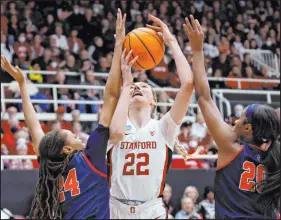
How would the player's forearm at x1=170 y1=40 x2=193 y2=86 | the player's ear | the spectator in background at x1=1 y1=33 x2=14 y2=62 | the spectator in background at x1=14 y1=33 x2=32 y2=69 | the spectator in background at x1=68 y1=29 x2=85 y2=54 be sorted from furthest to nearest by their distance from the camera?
Answer: the spectator in background at x1=68 y1=29 x2=85 y2=54 → the spectator in background at x1=14 y1=33 x2=32 y2=69 → the spectator in background at x1=1 y1=33 x2=14 y2=62 → the player's forearm at x1=170 y1=40 x2=193 y2=86 → the player's ear

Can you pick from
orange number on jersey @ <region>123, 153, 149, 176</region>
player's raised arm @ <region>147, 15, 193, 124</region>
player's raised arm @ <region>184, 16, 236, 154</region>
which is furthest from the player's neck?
player's raised arm @ <region>184, 16, 236, 154</region>

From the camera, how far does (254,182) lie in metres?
4.86

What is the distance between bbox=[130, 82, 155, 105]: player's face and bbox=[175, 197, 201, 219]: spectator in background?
507cm

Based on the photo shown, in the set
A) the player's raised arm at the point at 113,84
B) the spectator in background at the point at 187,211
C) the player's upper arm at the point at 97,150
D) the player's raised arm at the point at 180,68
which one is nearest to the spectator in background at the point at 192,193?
the spectator in background at the point at 187,211

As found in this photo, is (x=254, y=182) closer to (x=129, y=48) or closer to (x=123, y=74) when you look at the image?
(x=123, y=74)

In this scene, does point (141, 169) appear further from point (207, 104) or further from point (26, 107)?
point (207, 104)

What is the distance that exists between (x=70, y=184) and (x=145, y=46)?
4.96 ft

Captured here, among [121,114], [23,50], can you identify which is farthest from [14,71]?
[23,50]

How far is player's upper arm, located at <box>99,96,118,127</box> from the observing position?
5020mm

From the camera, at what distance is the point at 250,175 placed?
4.86 metres

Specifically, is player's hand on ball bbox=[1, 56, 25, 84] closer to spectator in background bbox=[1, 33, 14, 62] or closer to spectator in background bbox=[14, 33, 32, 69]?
spectator in background bbox=[1, 33, 14, 62]

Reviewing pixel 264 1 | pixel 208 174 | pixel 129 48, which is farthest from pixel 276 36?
pixel 129 48

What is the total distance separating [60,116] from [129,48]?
6947 millimetres

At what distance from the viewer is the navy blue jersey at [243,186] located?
484 centimetres
